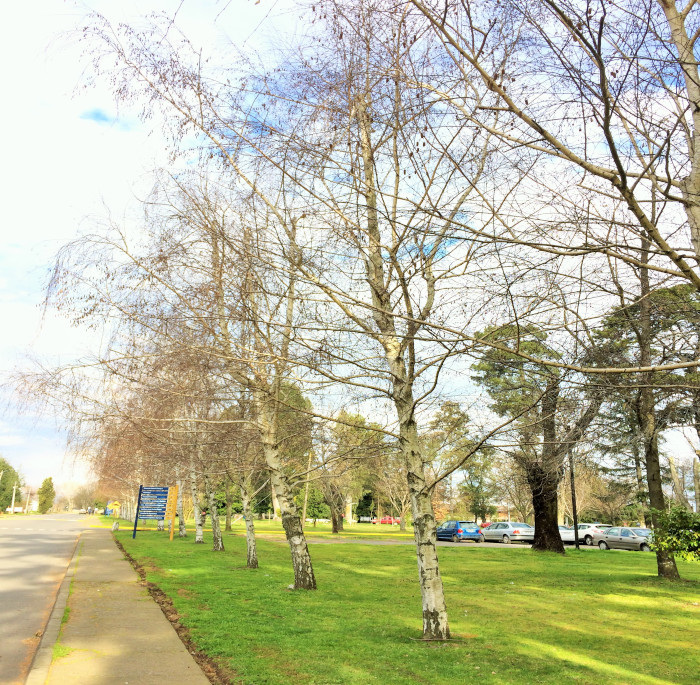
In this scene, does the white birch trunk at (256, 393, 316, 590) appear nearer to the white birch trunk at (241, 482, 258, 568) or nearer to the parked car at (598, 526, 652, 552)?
the white birch trunk at (241, 482, 258, 568)

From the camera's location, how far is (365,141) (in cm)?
621

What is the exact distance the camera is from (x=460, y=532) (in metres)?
37.5

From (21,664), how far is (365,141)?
6610 mm

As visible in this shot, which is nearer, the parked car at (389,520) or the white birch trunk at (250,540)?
the white birch trunk at (250,540)

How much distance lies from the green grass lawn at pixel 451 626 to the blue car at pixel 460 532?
21.6 metres

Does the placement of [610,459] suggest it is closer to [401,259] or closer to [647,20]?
[401,259]

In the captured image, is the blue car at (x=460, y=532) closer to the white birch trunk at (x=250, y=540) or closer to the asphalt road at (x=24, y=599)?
the white birch trunk at (x=250, y=540)

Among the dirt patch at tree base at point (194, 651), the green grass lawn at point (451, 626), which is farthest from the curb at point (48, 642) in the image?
the green grass lawn at point (451, 626)

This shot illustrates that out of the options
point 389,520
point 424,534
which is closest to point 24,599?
point 424,534

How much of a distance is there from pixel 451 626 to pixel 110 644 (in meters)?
4.59

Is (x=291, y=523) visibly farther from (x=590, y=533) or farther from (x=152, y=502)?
(x=590, y=533)

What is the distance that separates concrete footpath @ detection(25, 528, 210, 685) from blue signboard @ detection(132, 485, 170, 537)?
59.9 feet

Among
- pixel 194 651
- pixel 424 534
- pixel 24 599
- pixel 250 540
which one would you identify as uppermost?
pixel 424 534

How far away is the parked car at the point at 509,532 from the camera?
37.5m
